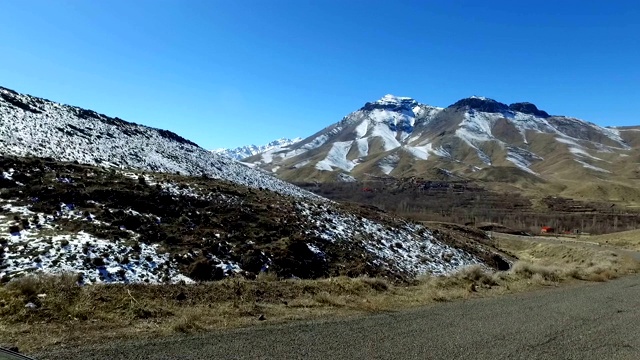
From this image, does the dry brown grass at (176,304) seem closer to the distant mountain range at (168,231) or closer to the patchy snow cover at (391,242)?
the distant mountain range at (168,231)

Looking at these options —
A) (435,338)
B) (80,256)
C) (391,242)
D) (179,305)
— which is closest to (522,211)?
(391,242)

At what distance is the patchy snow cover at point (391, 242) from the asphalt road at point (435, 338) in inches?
603

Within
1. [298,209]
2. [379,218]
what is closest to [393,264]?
[298,209]

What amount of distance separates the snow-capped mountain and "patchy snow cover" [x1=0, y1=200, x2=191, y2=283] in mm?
17950

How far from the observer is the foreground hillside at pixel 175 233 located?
720 inches

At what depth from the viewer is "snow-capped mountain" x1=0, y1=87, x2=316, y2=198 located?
1622 inches

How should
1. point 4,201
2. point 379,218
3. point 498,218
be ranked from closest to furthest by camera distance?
point 4,201 < point 379,218 < point 498,218

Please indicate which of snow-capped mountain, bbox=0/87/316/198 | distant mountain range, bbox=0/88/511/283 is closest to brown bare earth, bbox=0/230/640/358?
distant mountain range, bbox=0/88/511/283

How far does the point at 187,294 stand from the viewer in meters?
11.4

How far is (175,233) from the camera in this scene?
77.0 ft

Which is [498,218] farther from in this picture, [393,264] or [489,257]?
[393,264]

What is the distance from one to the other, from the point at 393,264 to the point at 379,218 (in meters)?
11.9

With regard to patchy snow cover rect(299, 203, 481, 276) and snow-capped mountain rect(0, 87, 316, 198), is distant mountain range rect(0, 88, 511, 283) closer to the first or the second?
patchy snow cover rect(299, 203, 481, 276)

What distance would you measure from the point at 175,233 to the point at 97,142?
106 ft
